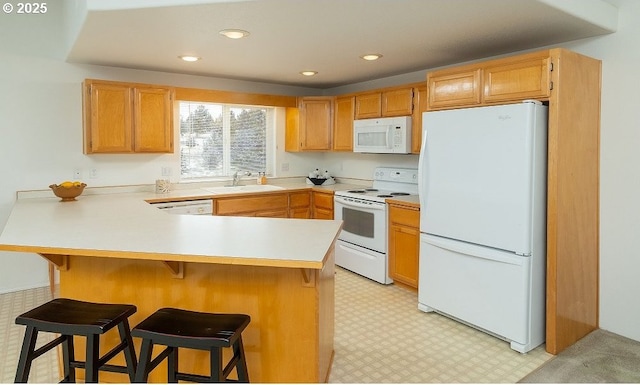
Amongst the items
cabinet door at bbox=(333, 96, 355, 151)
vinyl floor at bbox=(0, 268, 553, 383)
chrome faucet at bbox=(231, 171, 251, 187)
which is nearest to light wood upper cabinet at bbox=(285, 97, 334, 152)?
cabinet door at bbox=(333, 96, 355, 151)

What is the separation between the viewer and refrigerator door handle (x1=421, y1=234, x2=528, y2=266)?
2770 millimetres

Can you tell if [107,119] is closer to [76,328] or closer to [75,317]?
[75,317]

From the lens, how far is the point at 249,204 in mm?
4621

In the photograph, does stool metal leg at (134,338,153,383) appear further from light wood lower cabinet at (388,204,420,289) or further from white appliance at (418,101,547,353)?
light wood lower cabinet at (388,204,420,289)

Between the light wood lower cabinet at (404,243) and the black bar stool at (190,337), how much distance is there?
219 centimetres

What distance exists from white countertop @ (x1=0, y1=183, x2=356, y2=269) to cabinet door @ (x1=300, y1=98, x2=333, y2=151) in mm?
2565

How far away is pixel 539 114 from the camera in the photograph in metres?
2.71

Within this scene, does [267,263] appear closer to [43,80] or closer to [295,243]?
[295,243]

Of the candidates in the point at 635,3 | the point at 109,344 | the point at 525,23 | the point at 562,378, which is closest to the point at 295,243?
the point at 109,344

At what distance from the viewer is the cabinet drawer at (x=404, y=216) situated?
374 centimetres

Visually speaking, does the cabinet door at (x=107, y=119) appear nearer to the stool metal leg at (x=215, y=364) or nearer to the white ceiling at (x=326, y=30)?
the white ceiling at (x=326, y=30)

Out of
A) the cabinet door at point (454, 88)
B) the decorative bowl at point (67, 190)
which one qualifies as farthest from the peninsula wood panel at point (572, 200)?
the decorative bowl at point (67, 190)

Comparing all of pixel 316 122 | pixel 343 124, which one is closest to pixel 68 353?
pixel 343 124

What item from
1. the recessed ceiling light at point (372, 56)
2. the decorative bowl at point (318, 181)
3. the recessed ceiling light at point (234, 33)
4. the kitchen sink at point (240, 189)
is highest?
the recessed ceiling light at point (372, 56)
